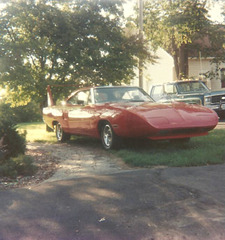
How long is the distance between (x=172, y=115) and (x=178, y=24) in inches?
598

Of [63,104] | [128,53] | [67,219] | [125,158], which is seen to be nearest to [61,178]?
[125,158]

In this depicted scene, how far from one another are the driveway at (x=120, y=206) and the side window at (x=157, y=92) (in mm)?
9048

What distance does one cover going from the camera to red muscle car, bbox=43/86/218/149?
258 inches

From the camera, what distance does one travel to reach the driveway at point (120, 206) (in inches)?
120

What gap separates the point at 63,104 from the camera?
9594mm

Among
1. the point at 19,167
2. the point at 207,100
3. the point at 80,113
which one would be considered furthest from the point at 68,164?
the point at 207,100

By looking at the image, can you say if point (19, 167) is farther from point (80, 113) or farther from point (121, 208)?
point (80, 113)

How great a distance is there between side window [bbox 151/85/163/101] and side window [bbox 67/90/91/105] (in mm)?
5717

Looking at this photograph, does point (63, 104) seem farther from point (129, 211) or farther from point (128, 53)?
point (129, 211)

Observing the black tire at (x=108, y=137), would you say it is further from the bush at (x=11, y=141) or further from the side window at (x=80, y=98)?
the bush at (x=11, y=141)

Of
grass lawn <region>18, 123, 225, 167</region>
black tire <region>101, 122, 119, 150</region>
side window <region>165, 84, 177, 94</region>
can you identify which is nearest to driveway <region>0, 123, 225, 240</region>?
grass lawn <region>18, 123, 225, 167</region>

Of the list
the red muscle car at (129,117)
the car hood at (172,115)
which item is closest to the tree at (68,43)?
the red muscle car at (129,117)

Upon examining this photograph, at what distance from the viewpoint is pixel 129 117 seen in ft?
21.8

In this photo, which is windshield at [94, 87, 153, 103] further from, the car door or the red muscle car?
the car door
